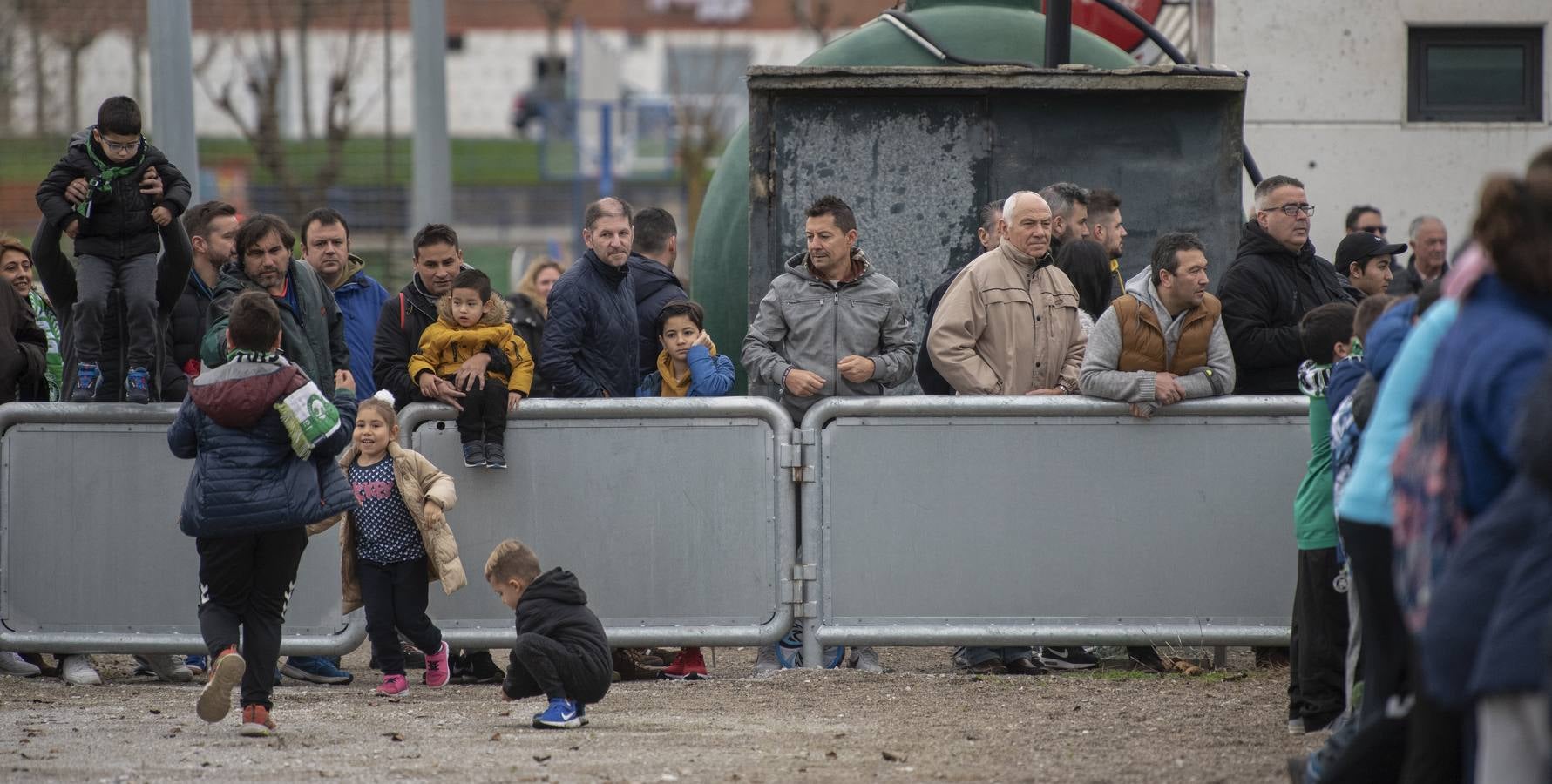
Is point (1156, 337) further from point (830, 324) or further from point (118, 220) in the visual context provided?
point (118, 220)

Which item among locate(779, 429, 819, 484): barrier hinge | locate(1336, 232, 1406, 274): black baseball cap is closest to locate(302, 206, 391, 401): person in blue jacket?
locate(779, 429, 819, 484): barrier hinge

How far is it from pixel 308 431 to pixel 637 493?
6.45ft

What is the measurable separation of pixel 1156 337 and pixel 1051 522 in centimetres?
90

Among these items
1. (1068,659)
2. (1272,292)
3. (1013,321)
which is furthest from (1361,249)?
(1068,659)

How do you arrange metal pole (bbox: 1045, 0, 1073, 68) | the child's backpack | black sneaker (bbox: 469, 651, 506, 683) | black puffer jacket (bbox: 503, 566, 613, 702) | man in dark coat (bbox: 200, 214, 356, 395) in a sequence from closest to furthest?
the child's backpack < black puffer jacket (bbox: 503, 566, 613, 702) < man in dark coat (bbox: 200, 214, 356, 395) < black sneaker (bbox: 469, 651, 506, 683) < metal pole (bbox: 1045, 0, 1073, 68)

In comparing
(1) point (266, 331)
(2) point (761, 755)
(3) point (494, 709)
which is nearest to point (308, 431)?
(1) point (266, 331)

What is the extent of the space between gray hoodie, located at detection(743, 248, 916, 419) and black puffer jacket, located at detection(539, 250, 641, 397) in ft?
2.06

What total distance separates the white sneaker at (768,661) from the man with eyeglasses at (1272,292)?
2.36 m

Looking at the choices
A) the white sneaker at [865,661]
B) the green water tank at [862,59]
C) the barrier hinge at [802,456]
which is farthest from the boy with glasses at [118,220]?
the green water tank at [862,59]

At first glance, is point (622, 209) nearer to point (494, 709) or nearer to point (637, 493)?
point (637, 493)

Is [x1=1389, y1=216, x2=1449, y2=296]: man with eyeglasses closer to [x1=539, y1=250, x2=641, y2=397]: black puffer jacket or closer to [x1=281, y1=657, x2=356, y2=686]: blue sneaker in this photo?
[x1=539, y1=250, x2=641, y2=397]: black puffer jacket

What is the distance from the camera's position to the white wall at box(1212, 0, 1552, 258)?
1423cm

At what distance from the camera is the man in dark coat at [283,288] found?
8.03 meters

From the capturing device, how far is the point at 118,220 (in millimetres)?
8219
